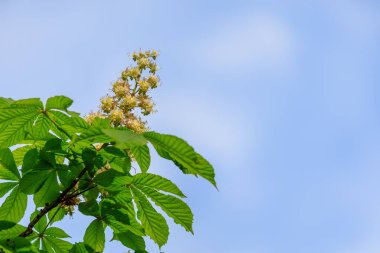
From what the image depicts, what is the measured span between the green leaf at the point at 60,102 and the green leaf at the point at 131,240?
1.10 m

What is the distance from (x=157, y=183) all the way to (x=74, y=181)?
527 millimetres

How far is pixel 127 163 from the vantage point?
9.75 ft

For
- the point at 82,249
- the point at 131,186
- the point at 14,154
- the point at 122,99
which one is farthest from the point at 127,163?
the point at 122,99

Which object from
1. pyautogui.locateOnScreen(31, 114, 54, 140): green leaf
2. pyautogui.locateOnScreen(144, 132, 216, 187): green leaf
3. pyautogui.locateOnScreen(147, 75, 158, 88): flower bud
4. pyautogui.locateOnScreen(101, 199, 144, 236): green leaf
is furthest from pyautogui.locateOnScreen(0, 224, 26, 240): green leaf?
pyautogui.locateOnScreen(147, 75, 158, 88): flower bud

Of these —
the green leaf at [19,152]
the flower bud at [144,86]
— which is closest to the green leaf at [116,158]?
the green leaf at [19,152]

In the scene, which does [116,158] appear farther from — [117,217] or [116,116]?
[116,116]

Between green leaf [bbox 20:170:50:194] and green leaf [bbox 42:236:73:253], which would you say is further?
green leaf [bbox 42:236:73:253]

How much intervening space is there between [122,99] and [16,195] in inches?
46.0

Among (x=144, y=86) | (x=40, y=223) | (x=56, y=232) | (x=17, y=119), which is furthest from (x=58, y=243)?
(x=144, y=86)

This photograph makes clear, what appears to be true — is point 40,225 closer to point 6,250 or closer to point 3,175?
point 3,175

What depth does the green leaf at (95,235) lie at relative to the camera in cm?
326

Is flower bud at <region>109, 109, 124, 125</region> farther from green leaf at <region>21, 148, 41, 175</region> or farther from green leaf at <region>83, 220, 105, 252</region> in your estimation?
green leaf at <region>21, 148, 41, 175</region>

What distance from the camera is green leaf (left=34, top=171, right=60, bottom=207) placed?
3.03m

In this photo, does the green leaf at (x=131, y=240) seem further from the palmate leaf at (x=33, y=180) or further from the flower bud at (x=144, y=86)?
the flower bud at (x=144, y=86)
